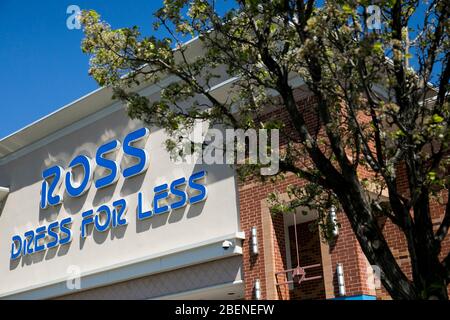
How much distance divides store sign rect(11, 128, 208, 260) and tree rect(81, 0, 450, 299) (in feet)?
25.1

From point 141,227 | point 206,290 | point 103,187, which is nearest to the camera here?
point 206,290

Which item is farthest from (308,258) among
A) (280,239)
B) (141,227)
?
(141,227)

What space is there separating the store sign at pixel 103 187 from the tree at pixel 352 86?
7638 millimetres

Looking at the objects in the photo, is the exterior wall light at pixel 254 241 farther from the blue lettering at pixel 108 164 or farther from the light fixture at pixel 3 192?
the light fixture at pixel 3 192

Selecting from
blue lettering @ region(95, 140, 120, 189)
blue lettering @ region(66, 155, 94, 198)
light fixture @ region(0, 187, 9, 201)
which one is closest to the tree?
blue lettering @ region(95, 140, 120, 189)

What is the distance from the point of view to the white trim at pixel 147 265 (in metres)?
16.0

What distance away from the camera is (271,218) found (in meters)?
15.5

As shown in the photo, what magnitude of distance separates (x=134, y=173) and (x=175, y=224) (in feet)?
7.48

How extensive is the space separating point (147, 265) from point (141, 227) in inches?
49.3

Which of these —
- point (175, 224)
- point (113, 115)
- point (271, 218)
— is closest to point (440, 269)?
point (271, 218)

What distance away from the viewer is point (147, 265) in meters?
17.5

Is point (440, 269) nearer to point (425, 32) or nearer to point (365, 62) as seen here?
point (365, 62)

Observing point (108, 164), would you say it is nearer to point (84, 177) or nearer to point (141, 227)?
point (84, 177)

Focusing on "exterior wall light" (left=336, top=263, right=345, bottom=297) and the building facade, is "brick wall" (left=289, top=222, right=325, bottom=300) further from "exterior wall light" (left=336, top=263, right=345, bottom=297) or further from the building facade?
"exterior wall light" (left=336, top=263, right=345, bottom=297)
